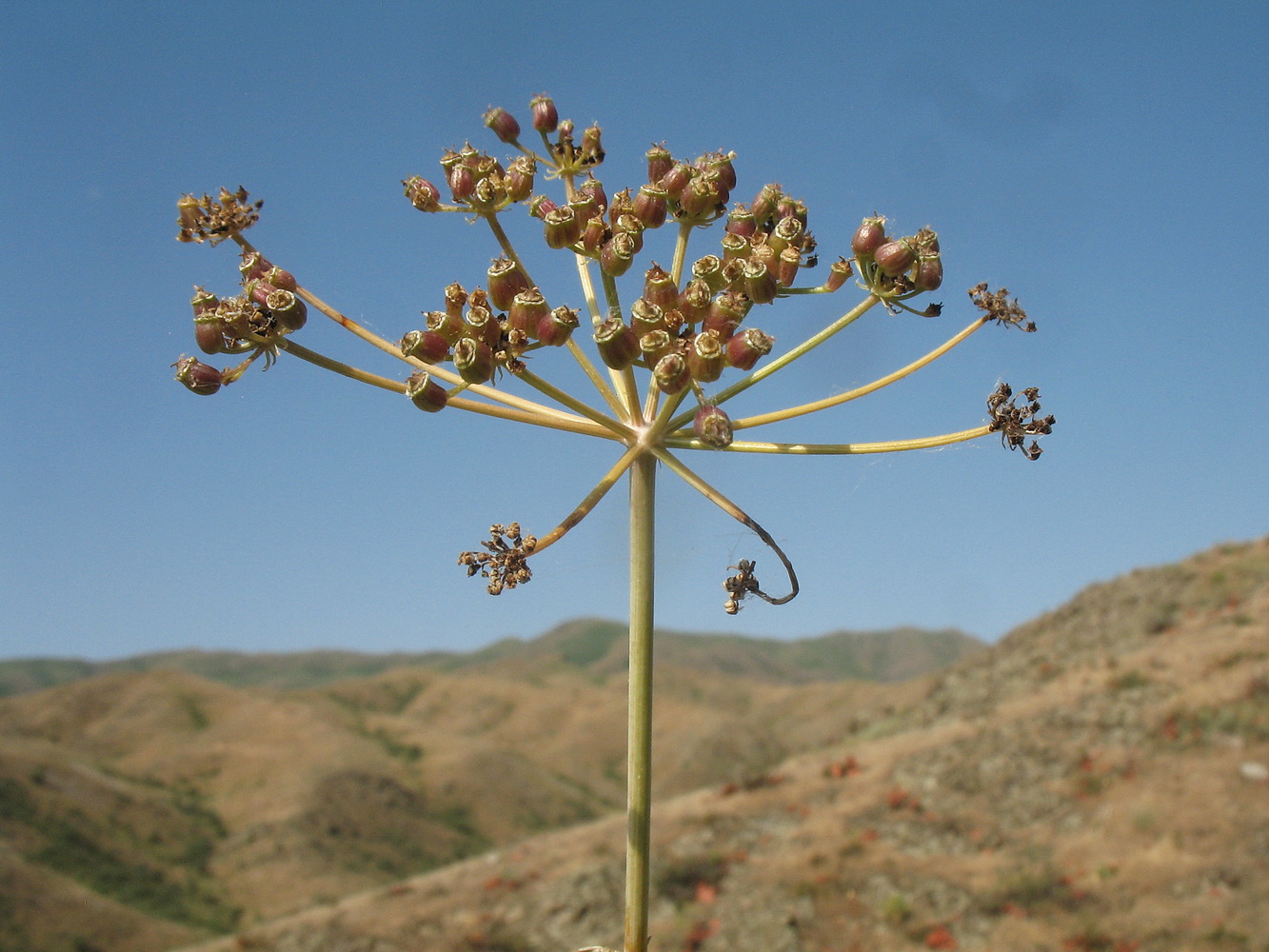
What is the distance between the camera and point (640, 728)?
2984mm

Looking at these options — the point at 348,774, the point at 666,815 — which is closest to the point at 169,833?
the point at 348,774

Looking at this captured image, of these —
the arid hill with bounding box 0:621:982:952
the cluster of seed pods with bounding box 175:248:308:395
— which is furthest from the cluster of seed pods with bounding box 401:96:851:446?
the arid hill with bounding box 0:621:982:952

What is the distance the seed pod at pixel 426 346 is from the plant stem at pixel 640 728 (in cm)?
90

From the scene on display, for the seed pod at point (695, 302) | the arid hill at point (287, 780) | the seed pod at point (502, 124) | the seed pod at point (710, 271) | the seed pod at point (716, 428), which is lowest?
the arid hill at point (287, 780)

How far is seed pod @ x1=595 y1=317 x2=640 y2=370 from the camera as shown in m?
3.11

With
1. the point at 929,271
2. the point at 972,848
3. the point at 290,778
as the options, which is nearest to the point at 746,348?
the point at 929,271

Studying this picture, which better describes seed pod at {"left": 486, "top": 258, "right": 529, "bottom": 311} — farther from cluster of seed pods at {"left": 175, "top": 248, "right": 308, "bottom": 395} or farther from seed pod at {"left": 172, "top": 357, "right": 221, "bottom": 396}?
seed pod at {"left": 172, "top": 357, "right": 221, "bottom": 396}

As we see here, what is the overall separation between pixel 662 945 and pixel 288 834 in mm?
63568

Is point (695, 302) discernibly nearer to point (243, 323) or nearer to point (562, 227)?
point (562, 227)

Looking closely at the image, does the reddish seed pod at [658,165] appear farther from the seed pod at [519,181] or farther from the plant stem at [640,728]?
the plant stem at [640,728]

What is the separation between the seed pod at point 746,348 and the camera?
3170 mm

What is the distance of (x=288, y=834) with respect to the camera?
7500 centimetres

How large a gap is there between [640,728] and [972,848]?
25144 mm

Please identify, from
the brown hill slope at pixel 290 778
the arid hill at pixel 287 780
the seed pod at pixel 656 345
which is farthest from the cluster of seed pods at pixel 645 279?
the brown hill slope at pixel 290 778
